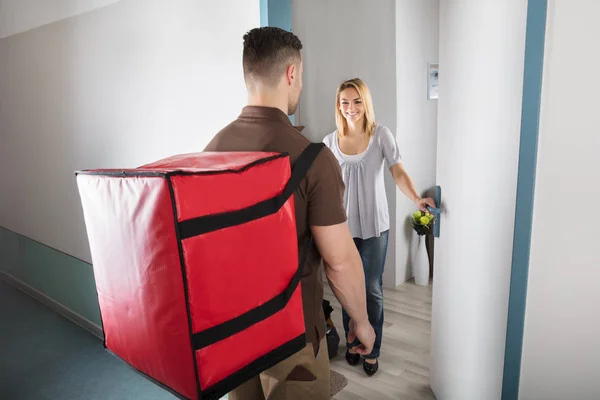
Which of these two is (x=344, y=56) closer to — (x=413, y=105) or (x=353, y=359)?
(x=413, y=105)

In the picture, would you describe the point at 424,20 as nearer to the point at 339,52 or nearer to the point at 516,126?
the point at 339,52

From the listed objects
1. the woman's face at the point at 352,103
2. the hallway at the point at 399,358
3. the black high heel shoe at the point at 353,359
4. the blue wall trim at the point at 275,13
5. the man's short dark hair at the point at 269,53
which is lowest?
the hallway at the point at 399,358

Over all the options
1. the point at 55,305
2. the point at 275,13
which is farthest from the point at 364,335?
the point at 55,305

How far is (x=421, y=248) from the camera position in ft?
12.7

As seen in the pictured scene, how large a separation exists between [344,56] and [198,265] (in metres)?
3.11

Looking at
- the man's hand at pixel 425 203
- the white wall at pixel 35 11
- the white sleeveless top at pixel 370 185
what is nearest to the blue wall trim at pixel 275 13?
the white sleeveless top at pixel 370 185

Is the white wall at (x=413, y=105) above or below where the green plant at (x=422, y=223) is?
above

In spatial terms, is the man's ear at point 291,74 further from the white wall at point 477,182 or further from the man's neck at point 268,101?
the white wall at point 477,182

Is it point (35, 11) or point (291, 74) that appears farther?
point (35, 11)

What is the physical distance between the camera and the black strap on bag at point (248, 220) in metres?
0.95

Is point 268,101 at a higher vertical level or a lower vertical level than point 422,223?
higher

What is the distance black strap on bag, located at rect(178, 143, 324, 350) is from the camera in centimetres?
95

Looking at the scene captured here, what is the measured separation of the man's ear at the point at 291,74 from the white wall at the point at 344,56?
91.8 inches

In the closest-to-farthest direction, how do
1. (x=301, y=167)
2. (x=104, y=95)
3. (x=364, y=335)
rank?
(x=301, y=167)
(x=364, y=335)
(x=104, y=95)
